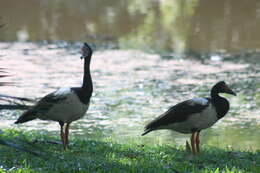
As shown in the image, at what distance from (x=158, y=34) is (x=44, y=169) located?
725 inches

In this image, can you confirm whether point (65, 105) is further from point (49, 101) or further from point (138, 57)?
point (138, 57)

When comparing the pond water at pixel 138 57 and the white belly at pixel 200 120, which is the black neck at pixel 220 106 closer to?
Result: the white belly at pixel 200 120

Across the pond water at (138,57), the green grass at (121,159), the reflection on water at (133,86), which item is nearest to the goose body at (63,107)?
the green grass at (121,159)

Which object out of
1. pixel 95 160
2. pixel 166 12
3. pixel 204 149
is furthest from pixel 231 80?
pixel 166 12

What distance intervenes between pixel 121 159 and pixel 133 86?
28.7 feet

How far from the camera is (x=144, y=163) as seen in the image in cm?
714

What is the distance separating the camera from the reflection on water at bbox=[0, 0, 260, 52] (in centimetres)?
2272

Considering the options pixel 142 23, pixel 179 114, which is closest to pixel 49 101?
pixel 179 114

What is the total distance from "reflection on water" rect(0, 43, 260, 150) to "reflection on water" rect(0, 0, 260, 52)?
7.78ft

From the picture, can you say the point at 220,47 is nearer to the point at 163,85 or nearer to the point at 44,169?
the point at 163,85

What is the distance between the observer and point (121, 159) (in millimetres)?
7406

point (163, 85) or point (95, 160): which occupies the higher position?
point (95, 160)

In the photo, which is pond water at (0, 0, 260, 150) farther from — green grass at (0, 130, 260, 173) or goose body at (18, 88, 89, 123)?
green grass at (0, 130, 260, 173)

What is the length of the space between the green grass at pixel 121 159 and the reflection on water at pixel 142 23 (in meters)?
13.1
